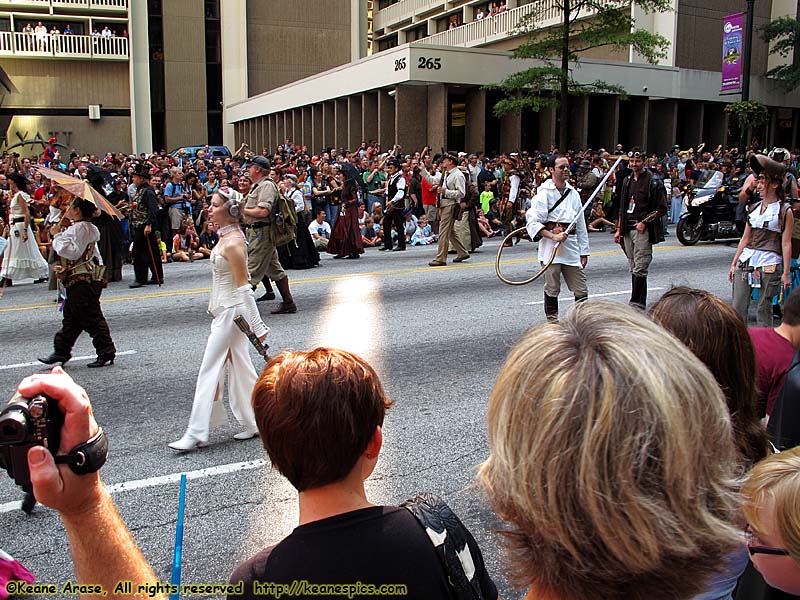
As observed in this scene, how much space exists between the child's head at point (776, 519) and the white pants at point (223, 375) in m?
4.11

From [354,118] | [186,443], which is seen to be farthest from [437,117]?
[186,443]

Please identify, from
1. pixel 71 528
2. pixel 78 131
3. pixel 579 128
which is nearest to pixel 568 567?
pixel 71 528

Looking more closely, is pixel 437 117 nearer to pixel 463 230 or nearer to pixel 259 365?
pixel 463 230

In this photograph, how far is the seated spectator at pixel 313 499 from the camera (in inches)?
65.3

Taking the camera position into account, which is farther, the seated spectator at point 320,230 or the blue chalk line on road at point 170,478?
the seated spectator at point 320,230

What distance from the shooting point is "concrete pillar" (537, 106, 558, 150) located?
31.7 m

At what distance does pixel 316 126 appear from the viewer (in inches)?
1510

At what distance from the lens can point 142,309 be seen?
10.8 m

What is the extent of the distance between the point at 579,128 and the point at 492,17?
12.2m

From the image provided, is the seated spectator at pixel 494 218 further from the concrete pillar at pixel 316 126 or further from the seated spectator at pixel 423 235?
the concrete pillar at pixel 316 126

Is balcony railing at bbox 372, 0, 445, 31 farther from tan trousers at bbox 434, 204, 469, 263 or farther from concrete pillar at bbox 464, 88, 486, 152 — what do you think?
tan trousers at bbox 434, 204, 469, 263

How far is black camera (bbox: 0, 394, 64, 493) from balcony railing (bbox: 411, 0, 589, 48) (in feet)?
119

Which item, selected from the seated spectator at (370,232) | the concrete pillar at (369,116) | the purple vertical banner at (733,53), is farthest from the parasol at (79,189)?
the concrete pillar at (369,116)

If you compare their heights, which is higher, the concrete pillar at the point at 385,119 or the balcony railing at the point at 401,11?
the balcony railing at the point at 401,11
